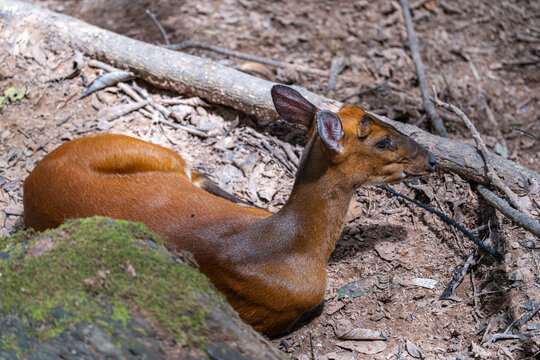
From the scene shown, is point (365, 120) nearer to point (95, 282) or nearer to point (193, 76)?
point (95, 282)

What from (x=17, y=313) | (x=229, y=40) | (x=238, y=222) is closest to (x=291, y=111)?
(x=238, y=222)

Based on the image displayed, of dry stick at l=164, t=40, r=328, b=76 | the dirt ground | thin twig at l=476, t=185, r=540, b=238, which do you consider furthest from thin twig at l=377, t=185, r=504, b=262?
dry stick at l=164, t=40, r=328, b=76

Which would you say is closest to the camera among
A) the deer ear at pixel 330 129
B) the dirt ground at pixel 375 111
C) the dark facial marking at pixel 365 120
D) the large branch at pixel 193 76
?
the deer ear at pixel 330 129

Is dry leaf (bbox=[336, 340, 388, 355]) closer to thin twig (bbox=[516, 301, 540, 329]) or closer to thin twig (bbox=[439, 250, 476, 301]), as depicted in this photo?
thin twig (bbox=[439, 250, 476, 301])

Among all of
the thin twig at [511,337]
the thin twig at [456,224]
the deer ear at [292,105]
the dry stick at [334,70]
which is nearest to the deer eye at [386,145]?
the deer ear at [292,105]

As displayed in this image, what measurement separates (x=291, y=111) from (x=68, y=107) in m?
3.17

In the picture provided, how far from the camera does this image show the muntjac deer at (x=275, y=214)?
11.9ft

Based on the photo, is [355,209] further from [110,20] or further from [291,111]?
[110,20]

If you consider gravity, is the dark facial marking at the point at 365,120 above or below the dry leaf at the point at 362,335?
above

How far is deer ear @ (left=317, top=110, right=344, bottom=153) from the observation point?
3334 mm

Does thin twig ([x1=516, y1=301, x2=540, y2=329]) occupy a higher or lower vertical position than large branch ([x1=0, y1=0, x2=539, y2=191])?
lower

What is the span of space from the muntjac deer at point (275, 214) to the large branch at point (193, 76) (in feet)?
2.63

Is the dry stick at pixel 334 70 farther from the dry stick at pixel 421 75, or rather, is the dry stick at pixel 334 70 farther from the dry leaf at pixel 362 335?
the dry leaf at pixel 362 335

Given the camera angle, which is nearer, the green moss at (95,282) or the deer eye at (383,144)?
the green moss at (95,282)
